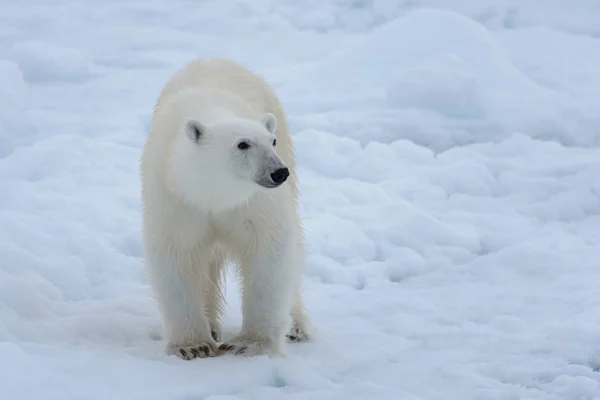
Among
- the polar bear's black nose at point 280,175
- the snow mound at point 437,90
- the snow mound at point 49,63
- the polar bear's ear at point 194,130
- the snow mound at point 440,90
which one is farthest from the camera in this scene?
the snow mound at point 49,63

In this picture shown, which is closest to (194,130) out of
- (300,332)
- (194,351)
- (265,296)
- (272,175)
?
(272,175)

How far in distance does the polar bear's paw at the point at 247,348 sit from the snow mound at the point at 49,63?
21.2 feet

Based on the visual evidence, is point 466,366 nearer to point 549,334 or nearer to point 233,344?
point 549,334

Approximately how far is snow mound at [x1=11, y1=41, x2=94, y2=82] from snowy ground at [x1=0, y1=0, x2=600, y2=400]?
0.10 feet

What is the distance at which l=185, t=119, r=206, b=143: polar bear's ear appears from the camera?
3.13 m

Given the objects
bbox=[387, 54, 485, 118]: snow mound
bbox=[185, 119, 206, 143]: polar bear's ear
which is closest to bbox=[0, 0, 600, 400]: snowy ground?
bbox=[387, 54, 485, 118]: snow mound

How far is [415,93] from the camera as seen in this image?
8719mm

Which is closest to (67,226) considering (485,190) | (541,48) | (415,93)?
(485,190)

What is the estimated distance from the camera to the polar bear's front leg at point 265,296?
3.35 meters

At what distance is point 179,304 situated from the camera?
3398mm

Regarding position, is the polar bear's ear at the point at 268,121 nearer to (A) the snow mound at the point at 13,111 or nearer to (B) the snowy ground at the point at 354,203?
(B) the snowy ground at the point at 354,203

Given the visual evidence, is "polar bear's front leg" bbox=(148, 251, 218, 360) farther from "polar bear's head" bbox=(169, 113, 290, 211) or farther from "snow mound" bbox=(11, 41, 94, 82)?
"snow mound" bbox=(11, 41, 94, 82)

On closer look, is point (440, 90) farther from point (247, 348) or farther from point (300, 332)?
point (247, 348)

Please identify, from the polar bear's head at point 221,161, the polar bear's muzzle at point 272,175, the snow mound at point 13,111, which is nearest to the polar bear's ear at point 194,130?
the polar bear's head at point 221,161
